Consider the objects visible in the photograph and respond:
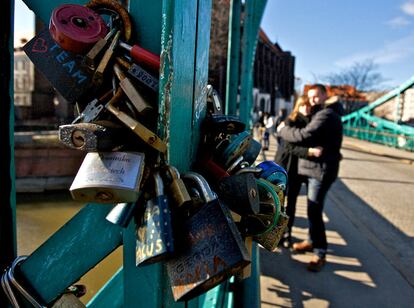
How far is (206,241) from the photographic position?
18.9 inches

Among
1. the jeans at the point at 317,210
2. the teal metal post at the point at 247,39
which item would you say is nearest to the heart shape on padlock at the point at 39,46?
the teal metal post at the point at 247,39

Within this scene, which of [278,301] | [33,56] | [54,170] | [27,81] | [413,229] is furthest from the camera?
[27,81]

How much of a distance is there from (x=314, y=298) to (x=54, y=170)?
26.3 ft

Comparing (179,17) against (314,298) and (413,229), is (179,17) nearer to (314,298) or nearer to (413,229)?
(314,298)

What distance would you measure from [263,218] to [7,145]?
53cm

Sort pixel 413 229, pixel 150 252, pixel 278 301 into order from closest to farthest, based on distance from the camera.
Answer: pixel 150 252
pixel 278 301
pixel 413 229

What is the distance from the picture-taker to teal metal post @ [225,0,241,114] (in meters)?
2.56

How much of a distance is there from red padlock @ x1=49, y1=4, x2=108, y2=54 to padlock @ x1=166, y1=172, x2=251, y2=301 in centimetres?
31

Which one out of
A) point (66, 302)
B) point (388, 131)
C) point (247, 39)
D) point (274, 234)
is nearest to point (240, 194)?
point (274, 234)

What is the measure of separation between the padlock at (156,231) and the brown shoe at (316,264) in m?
2.55

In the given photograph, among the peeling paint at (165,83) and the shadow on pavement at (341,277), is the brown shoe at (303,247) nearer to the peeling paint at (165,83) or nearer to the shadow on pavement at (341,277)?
the shadow on pavement at (341,277)

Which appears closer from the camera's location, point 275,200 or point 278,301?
point 275,200

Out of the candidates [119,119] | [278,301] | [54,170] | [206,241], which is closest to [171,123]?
[119,119]

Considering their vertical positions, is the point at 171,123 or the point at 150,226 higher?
the point at 171,123
